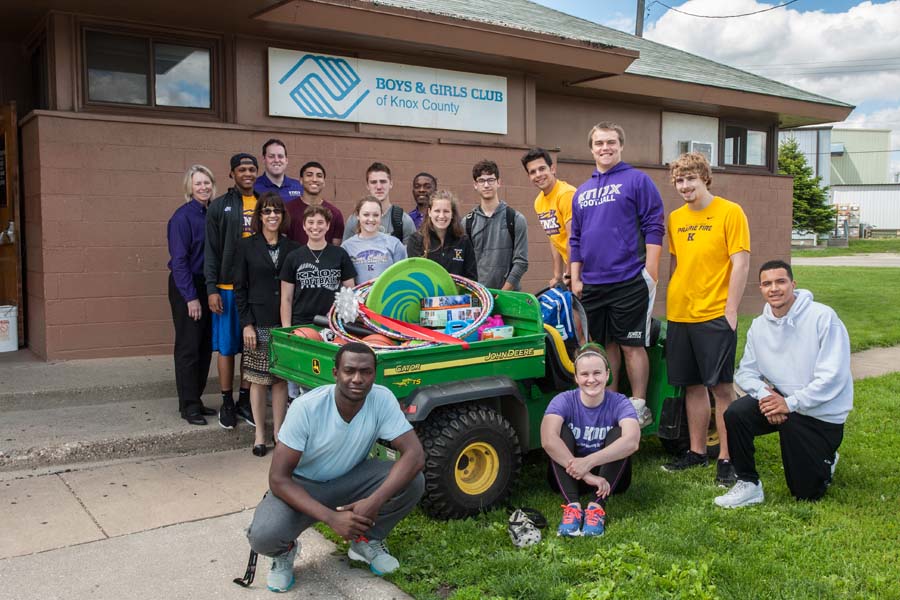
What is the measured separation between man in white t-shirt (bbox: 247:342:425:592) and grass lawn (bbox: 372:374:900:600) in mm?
329

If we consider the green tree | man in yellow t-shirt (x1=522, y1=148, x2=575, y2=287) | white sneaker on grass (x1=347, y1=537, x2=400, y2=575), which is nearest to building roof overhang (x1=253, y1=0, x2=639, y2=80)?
man in yellow t-shirt (x1=522, y1=148, x2=575, y2=287)

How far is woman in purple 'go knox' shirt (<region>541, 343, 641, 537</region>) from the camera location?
4258 millimetres

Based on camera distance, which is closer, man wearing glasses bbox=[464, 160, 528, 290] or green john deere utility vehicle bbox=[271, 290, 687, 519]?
green john deere utility vehicle bbox=[271, 290, 687, 519]

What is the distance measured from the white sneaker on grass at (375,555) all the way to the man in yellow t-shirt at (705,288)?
2.20m

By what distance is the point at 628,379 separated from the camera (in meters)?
5.40

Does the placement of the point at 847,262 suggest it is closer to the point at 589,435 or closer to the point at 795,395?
the point at 795,395

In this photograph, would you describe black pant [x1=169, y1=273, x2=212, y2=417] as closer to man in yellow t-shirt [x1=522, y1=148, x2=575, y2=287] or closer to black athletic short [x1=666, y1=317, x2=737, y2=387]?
man in yellow t-shirt [x1=522, y1=148, x2=575, y2=287]

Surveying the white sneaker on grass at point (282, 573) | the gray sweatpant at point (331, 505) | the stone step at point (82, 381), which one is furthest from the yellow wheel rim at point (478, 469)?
the stone step at point (82, 381)

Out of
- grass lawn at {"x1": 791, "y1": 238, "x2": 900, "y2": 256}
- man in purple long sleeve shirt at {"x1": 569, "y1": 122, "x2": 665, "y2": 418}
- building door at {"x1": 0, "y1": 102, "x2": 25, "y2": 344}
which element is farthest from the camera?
grass lawn at {"x1": 791, "y1": 238, "x2": 900, "y2": 256}

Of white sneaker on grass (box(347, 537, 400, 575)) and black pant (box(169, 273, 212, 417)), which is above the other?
black pant (box(169, 273, 212, 417))

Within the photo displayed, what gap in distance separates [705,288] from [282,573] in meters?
3.03

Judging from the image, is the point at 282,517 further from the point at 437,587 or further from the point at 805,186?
the point at 805,186

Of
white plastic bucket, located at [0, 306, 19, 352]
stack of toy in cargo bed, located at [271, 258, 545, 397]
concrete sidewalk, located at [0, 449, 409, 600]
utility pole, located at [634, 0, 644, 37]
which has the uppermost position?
utility pole, located at [634, 0, 644, 37]

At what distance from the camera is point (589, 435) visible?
439 centimetres
